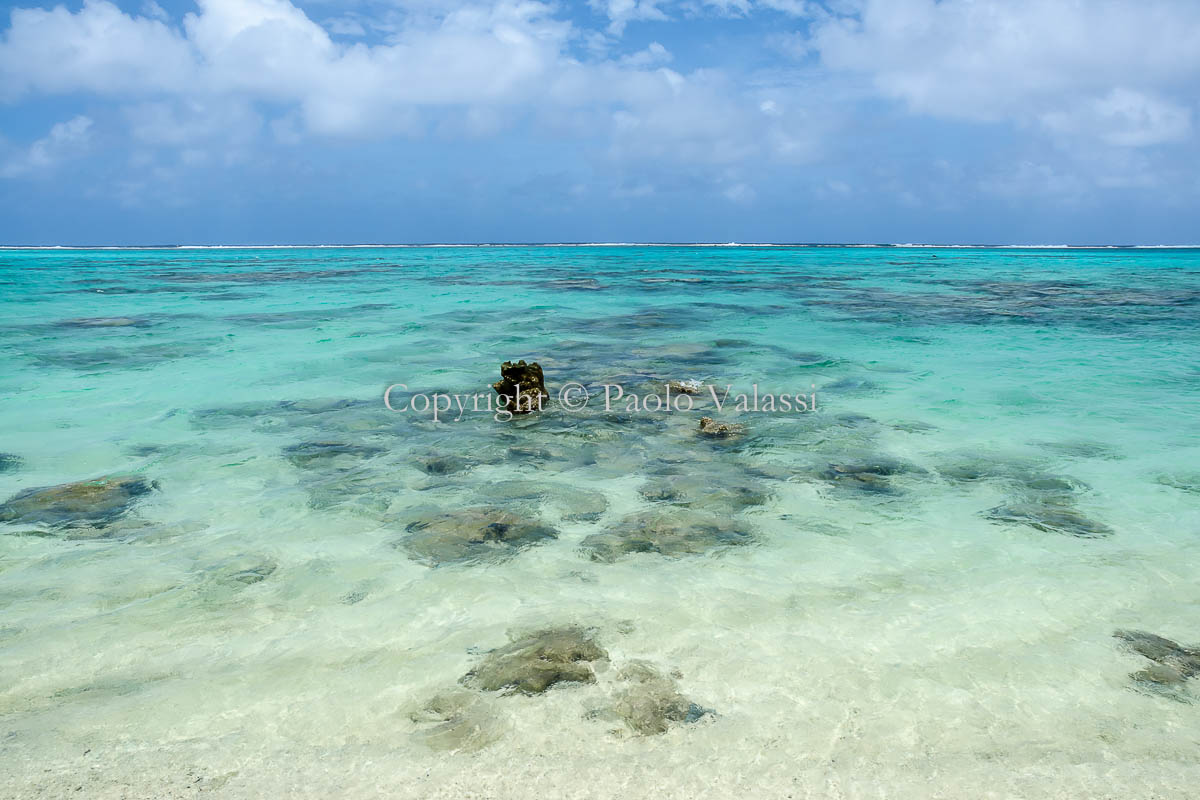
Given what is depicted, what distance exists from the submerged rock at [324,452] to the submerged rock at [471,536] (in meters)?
1.95

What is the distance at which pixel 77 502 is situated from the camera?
18.8 feet

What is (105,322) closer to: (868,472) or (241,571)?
(241,571)

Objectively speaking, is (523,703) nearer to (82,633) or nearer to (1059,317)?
(82,633)

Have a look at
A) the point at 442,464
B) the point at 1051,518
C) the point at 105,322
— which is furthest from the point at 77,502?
the point at 105,322

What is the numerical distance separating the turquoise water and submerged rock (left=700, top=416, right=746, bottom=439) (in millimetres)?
131

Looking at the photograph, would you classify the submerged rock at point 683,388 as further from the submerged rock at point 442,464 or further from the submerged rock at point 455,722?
the submerged rock at point 455,722

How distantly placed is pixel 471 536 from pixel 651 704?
2261 millimetres

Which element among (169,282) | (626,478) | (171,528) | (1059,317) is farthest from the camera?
(169,282)

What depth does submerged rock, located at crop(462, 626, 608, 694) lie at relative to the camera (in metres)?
3.39

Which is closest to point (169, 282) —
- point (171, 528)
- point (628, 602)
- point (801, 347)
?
point (801, 347)

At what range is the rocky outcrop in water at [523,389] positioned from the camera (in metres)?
8.70

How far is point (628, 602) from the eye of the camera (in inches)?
164

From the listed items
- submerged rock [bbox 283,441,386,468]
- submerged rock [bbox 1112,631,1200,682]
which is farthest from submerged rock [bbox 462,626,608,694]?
submerged rock [bbox 283,441,386,468]

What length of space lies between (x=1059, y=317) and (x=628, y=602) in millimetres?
22025
